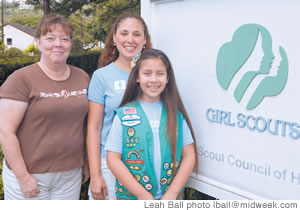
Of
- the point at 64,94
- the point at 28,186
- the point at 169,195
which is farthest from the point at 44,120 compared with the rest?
the point at 169,195

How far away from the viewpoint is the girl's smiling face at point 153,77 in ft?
6.63

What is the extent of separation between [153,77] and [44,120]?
0.68m

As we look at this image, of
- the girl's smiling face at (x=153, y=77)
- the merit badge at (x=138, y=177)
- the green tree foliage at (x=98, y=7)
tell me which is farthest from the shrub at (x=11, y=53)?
the merit badge at (x=138, y=177)

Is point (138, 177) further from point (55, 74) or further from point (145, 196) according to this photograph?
point (55, 74)

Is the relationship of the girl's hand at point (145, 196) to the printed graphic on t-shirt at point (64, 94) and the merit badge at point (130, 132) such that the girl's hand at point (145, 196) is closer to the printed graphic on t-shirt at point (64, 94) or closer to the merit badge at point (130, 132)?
the merit badge at point (130, 132)

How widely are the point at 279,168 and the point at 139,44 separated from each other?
1.07 metres

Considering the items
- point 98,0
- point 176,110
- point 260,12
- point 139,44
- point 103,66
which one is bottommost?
point 176,110

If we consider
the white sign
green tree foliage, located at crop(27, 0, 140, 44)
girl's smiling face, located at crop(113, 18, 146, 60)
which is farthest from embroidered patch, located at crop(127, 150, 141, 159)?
green tree foliage, located at crop(27, 0, 140, 44)

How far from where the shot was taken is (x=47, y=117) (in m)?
2.10

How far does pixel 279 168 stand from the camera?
5.89 feet

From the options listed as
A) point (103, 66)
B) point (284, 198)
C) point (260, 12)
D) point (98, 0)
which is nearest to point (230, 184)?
point (284, 198)
